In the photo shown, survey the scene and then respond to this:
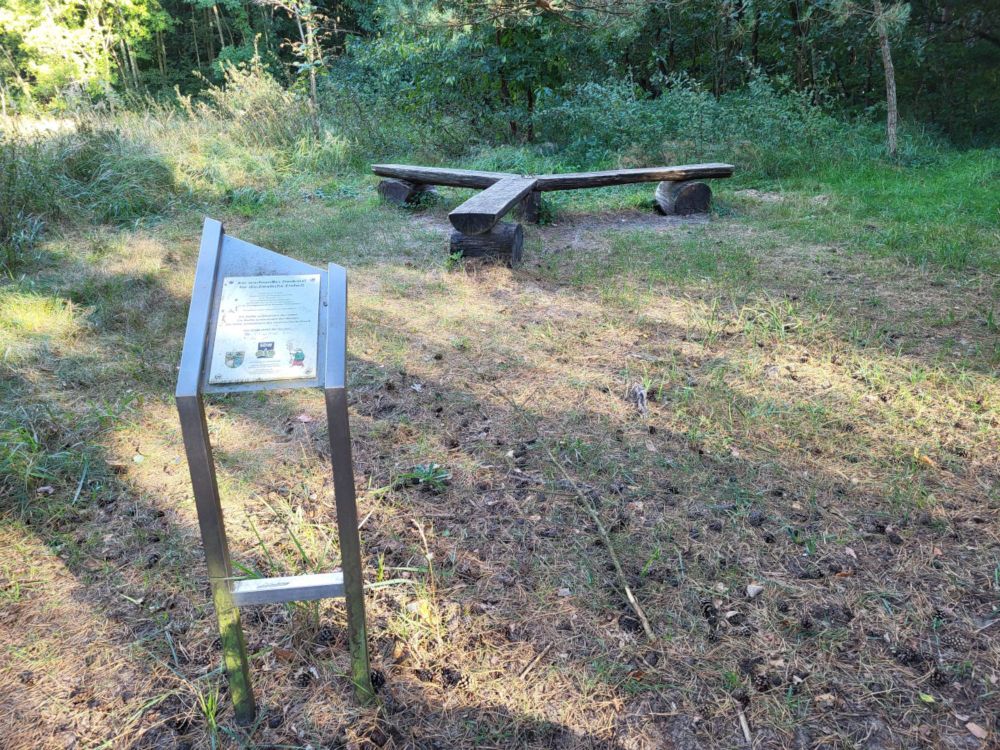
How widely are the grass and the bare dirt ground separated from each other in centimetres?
1

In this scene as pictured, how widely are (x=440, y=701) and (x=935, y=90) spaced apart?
13066 mm

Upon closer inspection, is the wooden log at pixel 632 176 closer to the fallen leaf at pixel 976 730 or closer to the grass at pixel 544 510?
the grass at pixel 544 510

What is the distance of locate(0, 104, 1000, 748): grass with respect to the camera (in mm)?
1954

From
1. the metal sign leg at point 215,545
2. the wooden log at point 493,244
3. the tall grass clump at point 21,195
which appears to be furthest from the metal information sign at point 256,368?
the tall grass clump at point 21,195

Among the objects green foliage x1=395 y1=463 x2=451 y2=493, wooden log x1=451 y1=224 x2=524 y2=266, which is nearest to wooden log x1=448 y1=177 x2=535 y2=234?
wooden log x1=451 y1=224 x2=524 y2=266

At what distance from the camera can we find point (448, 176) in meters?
7.13

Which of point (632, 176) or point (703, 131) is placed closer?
point (632, 176)

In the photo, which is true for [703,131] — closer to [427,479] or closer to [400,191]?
[400,191]

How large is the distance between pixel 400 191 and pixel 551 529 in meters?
5.64

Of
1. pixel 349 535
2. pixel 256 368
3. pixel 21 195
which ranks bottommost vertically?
pixel 349 535

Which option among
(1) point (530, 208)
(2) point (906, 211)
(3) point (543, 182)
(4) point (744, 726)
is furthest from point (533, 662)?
(2) point (906, 211)

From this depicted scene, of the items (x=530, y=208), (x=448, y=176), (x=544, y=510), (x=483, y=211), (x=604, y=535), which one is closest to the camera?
(x=604, y=535)

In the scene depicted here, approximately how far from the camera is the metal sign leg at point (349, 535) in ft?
5.38

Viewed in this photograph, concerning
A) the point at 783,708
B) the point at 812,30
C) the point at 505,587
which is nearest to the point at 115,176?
the point at 505,587
